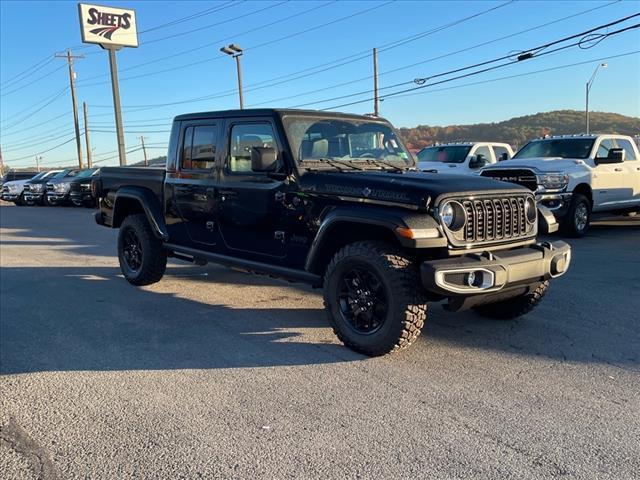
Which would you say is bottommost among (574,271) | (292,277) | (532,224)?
(574,271)

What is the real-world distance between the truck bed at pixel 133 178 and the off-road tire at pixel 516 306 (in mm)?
4024

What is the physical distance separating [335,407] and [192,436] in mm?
900

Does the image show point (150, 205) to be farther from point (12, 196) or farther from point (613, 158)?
point (12, 196)

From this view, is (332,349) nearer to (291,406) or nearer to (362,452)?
(291,406)

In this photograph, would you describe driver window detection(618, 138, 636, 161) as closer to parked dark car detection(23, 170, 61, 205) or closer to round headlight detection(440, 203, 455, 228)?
round headlight detection(440, 203, 455, 228)

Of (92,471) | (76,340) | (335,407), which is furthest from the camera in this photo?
(76,340)

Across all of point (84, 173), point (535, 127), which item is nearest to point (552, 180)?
point (84, 173)

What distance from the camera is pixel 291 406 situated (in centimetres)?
361

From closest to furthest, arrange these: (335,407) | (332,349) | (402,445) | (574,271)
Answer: (402,445) → (335,407) → (332,349) → (574,271)

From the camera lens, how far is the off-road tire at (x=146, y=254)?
22.9 feet

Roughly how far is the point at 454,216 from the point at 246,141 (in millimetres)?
2316

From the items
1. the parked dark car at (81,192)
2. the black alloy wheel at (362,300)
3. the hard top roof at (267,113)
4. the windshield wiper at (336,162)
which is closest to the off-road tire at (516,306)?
the black alloy wheel at (362,300)

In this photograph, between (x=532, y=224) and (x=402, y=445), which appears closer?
(x=402, y=445)

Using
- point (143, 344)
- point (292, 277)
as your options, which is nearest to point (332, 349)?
point (292, 277)
